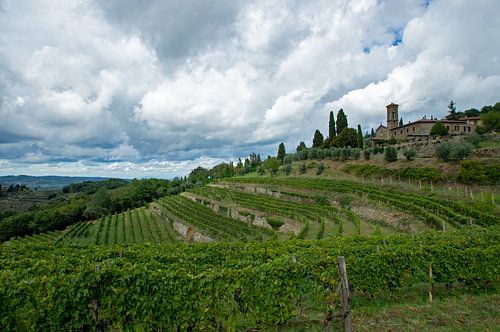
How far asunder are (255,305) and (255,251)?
5.59m

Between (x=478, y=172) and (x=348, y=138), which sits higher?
(x=348, y=138)

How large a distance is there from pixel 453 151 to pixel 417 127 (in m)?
33.3

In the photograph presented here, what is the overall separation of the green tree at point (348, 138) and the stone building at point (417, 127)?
18.3 ft

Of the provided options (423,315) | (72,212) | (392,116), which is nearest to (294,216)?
(423,315)

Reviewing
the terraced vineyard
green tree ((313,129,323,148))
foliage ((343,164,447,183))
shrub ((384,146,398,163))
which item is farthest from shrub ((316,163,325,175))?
green tree ((313,129,323,148))

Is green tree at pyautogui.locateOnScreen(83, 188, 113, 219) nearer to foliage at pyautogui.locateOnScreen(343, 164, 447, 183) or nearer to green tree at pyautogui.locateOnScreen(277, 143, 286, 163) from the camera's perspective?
green tree at pyautogui.locateOnScreen(277, 143, 286, 163)

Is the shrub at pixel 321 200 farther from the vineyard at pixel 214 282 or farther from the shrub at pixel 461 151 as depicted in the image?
the vineyard at pixel 214 282

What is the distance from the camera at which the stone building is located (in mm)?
58344

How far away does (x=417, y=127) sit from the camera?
62.0 metres

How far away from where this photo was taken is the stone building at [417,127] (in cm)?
5834

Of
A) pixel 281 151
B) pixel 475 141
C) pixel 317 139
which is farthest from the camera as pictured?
pixel 281 151

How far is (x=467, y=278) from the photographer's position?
359 inches

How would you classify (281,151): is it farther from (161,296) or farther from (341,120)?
(161,296)

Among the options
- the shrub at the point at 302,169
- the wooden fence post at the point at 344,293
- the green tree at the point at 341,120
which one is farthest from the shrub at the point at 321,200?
the green tree at the point at 341,120
